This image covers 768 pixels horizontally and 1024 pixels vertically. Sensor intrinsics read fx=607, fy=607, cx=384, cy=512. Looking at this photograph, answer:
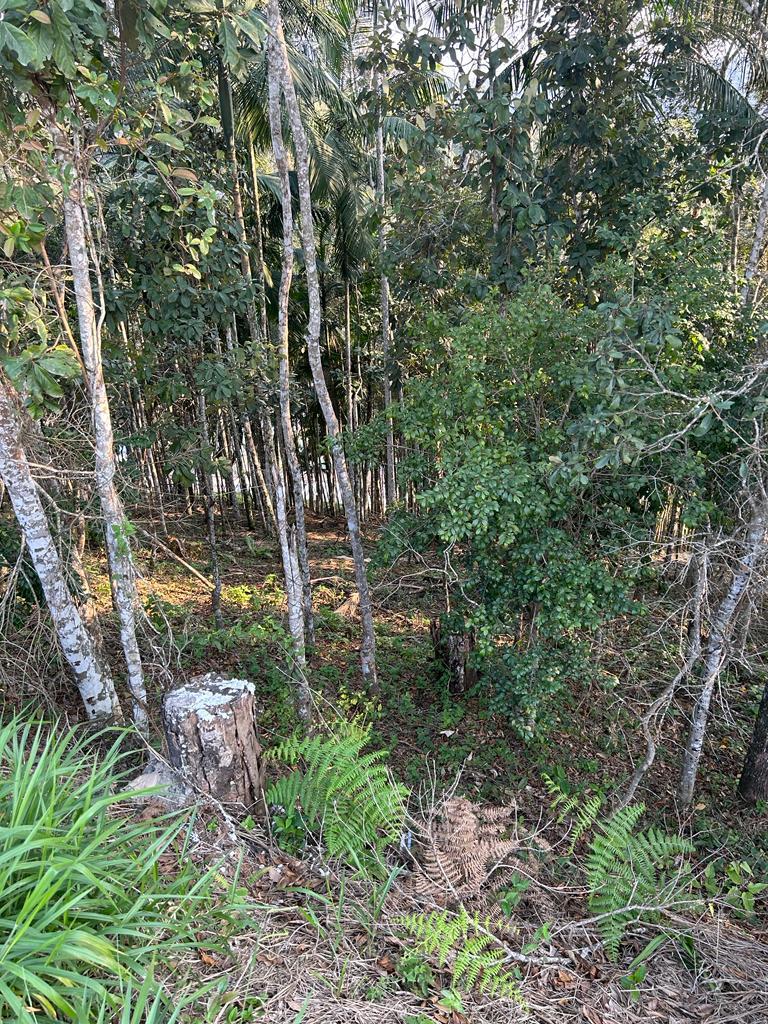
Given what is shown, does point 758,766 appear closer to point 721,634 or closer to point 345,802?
point 721,634

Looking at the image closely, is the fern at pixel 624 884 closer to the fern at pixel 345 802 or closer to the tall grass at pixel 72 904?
the fern at pixel 345 802

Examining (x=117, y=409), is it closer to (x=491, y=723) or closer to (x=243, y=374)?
(x=243, y=374)

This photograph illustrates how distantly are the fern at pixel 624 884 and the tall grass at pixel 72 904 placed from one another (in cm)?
176

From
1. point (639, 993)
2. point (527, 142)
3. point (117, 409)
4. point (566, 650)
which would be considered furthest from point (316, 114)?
point (639, 993)

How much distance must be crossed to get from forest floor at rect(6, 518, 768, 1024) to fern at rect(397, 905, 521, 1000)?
0.16 ft

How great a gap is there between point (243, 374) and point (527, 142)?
291 centimetres

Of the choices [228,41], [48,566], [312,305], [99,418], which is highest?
[228,41]

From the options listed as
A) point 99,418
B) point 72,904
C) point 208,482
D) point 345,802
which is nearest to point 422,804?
point 345,802

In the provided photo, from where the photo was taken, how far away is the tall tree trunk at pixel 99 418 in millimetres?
3068

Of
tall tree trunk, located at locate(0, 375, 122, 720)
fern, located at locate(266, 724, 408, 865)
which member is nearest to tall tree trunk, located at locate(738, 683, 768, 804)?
fern, located at locate(266, 724, 408, 865)

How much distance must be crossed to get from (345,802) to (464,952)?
0.84 metres

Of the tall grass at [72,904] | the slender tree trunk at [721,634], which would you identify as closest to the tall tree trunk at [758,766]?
the slender tree trunk at [721,634]

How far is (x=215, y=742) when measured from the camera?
109 inches

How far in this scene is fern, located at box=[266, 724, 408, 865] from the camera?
2.68 m
